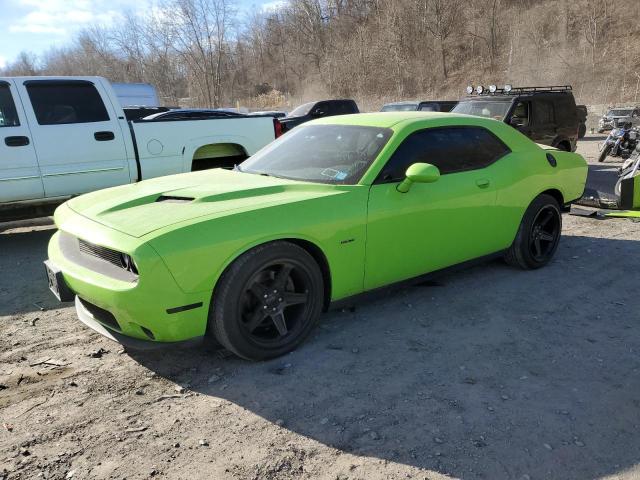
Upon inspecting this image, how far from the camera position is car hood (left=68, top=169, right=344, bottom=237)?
3.17 metres

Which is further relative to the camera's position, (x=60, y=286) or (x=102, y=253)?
(x=60, y=286)

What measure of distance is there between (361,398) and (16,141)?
5.38m

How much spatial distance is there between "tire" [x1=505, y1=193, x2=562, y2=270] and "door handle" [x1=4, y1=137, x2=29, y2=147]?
18.5 ft

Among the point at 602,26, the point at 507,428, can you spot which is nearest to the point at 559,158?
the point at 507,428

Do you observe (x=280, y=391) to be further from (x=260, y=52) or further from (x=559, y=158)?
(x=260, y=52)

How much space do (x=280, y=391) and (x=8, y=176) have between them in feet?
16.0

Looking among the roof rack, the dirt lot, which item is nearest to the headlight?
the dirt lot

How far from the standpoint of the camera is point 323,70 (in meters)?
50.6

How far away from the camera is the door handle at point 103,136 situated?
6548mm

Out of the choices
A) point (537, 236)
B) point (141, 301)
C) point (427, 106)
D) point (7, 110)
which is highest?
point (7, 110)

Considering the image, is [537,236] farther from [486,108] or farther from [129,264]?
[486,108]

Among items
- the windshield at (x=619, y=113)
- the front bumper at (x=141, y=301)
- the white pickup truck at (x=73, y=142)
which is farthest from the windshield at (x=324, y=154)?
the windshield at (x=619, y=113)

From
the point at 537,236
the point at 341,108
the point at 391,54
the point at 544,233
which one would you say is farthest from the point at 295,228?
the point at 391,54

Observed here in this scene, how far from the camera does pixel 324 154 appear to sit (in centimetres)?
414
